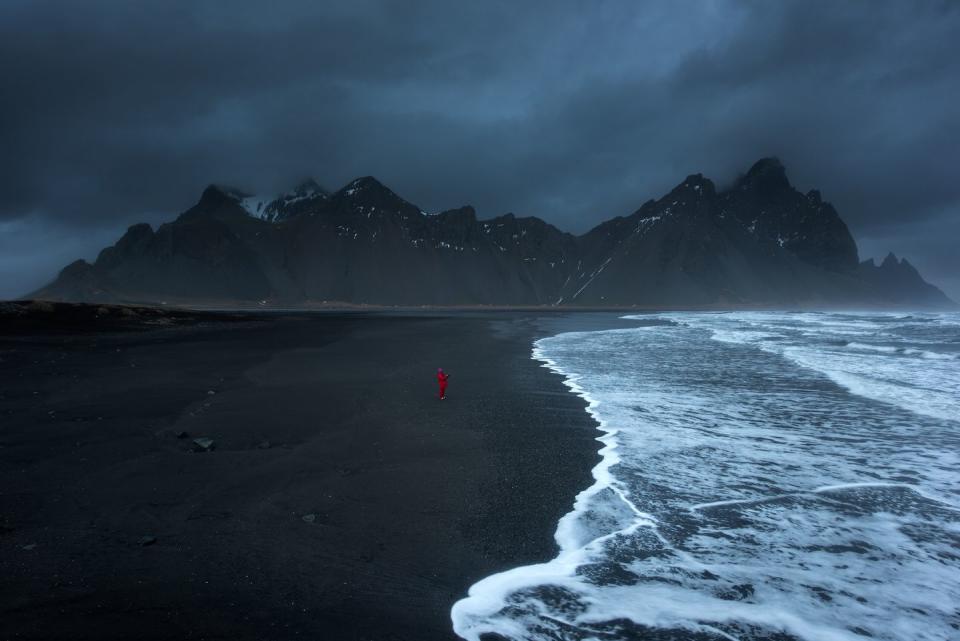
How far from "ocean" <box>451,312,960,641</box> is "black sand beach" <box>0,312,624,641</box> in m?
0.56

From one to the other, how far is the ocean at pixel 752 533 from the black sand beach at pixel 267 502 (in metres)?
0.56

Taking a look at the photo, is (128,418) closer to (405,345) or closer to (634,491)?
(634,491)

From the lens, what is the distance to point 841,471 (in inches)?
313

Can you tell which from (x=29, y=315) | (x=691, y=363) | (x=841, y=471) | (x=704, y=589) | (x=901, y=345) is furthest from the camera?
(x=29, y=315)

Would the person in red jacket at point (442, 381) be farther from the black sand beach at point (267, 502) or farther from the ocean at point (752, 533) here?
the ocean at point (752, 533)

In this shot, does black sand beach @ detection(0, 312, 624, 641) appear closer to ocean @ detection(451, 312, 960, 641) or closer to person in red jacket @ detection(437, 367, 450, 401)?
person in red jacket @ detection(437, 367, 450, 401)

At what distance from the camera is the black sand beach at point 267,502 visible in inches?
158

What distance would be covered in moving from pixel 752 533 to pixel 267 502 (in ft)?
19.3

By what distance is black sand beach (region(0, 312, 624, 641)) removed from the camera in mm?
4020

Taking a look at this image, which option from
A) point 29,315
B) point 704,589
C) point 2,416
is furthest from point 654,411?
point 29,315

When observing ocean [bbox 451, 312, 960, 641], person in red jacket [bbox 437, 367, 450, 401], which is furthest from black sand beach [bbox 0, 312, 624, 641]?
ocean [bbox 451, 312, 960, 641]

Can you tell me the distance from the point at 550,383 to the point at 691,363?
8682 millimetres

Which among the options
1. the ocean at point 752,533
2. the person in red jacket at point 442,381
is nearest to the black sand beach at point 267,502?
the person in red jacket at point 442,381

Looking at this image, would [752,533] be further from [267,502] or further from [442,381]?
[442,381]
